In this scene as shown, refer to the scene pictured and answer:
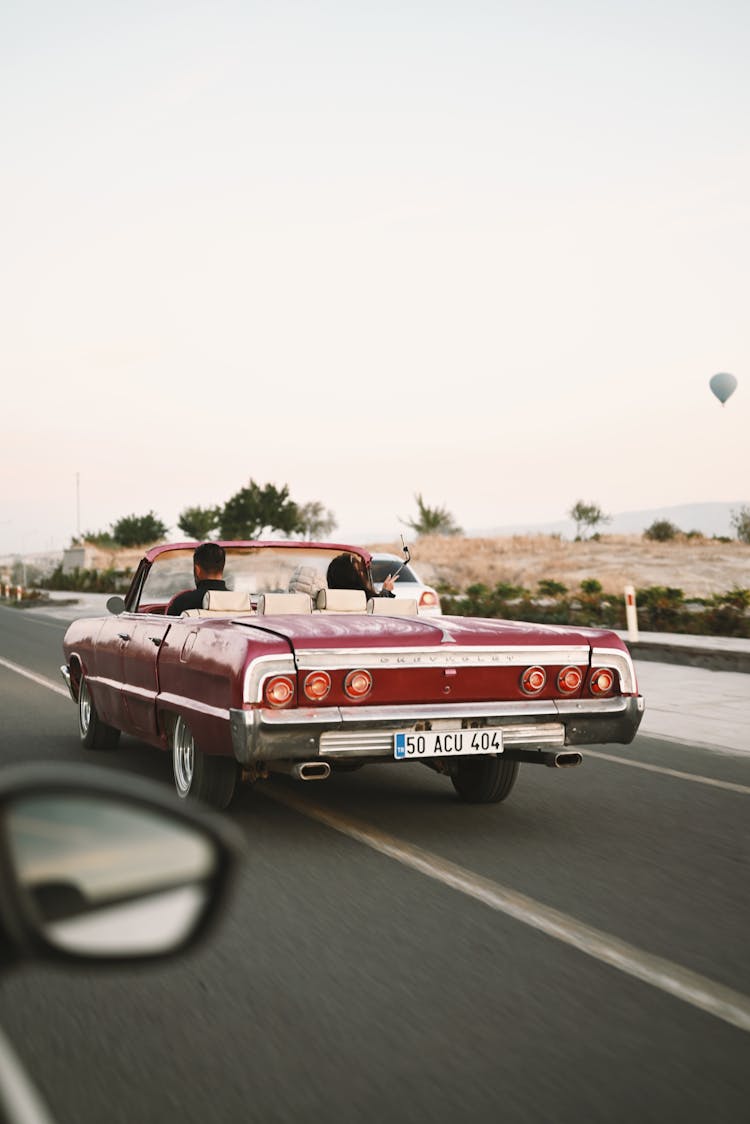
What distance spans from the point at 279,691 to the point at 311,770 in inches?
17.3

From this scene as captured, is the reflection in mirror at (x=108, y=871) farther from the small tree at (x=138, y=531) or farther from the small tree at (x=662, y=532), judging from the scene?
the small tree at (x=138, y=531)

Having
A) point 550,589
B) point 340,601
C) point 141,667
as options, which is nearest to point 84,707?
point 141,667

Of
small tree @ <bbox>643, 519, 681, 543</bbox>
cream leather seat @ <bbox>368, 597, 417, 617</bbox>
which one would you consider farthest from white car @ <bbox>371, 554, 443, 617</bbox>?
small tree @ <bbox>643, 519, 681, 543</bbox>

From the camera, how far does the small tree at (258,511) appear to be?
87000 millimetres

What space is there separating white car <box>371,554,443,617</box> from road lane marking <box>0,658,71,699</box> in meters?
4.55

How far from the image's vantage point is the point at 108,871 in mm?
1808

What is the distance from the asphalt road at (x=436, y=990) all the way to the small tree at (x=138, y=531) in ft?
312

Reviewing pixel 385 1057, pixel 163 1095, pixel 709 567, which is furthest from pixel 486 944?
pixel 709 567

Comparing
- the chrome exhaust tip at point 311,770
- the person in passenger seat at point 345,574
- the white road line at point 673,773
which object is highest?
the person in passenger seat at point 345,574

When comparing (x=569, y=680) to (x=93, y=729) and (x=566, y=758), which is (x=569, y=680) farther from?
(x=93, y=729)

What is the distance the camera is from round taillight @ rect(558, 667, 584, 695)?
22.0 feet

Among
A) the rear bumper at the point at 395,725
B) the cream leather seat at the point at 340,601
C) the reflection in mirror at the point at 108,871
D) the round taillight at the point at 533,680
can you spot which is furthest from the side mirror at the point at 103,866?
the cream leather seat at the point at 340,601

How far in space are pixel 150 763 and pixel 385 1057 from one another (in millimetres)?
5535

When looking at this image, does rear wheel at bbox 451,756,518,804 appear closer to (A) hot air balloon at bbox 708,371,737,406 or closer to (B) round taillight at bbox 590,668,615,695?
(B) round taillight at bbox 590,668,615,695
